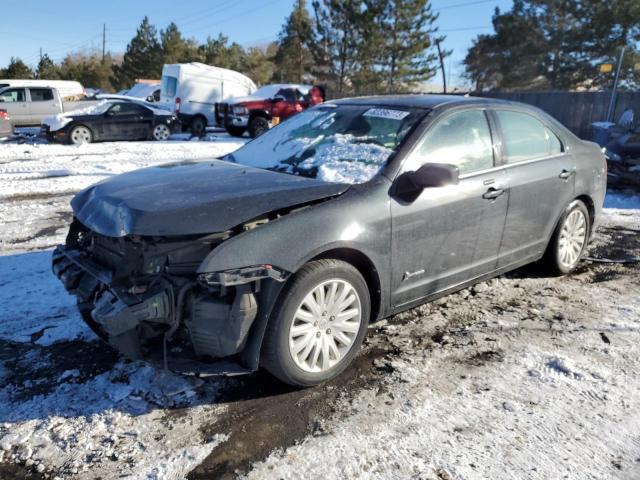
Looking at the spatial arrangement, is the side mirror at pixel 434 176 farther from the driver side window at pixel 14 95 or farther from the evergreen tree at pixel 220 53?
the evergreen tree at pixel 220 53

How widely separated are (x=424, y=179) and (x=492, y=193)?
87cm

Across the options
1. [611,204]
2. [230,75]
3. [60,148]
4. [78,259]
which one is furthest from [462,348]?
[230,75]

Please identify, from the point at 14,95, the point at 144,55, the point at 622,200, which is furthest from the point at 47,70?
the point at 622,200

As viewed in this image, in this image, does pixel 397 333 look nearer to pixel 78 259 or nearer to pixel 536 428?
pixel 536 428

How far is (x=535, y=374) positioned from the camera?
323 centimetres

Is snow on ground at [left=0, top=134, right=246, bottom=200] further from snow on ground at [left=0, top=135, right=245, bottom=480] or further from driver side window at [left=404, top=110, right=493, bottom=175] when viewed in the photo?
driver side window at [left=404, top=110, right=493, bottom=175]

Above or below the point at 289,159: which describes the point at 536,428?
below

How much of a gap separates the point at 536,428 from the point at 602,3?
107ft

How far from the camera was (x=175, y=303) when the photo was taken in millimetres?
2773

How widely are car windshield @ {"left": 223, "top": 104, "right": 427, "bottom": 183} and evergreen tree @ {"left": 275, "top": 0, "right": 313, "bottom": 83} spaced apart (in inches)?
1789

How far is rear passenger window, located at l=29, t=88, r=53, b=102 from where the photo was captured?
1770 centimetres

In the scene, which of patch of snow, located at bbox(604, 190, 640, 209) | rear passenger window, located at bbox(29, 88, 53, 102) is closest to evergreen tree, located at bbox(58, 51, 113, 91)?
rear passenger window, located at bbox(29, 88, 53, 102)

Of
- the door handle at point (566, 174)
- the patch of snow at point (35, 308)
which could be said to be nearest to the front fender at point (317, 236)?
the patch of snow at point (35, 308)

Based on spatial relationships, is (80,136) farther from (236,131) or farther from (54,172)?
(54,172)
